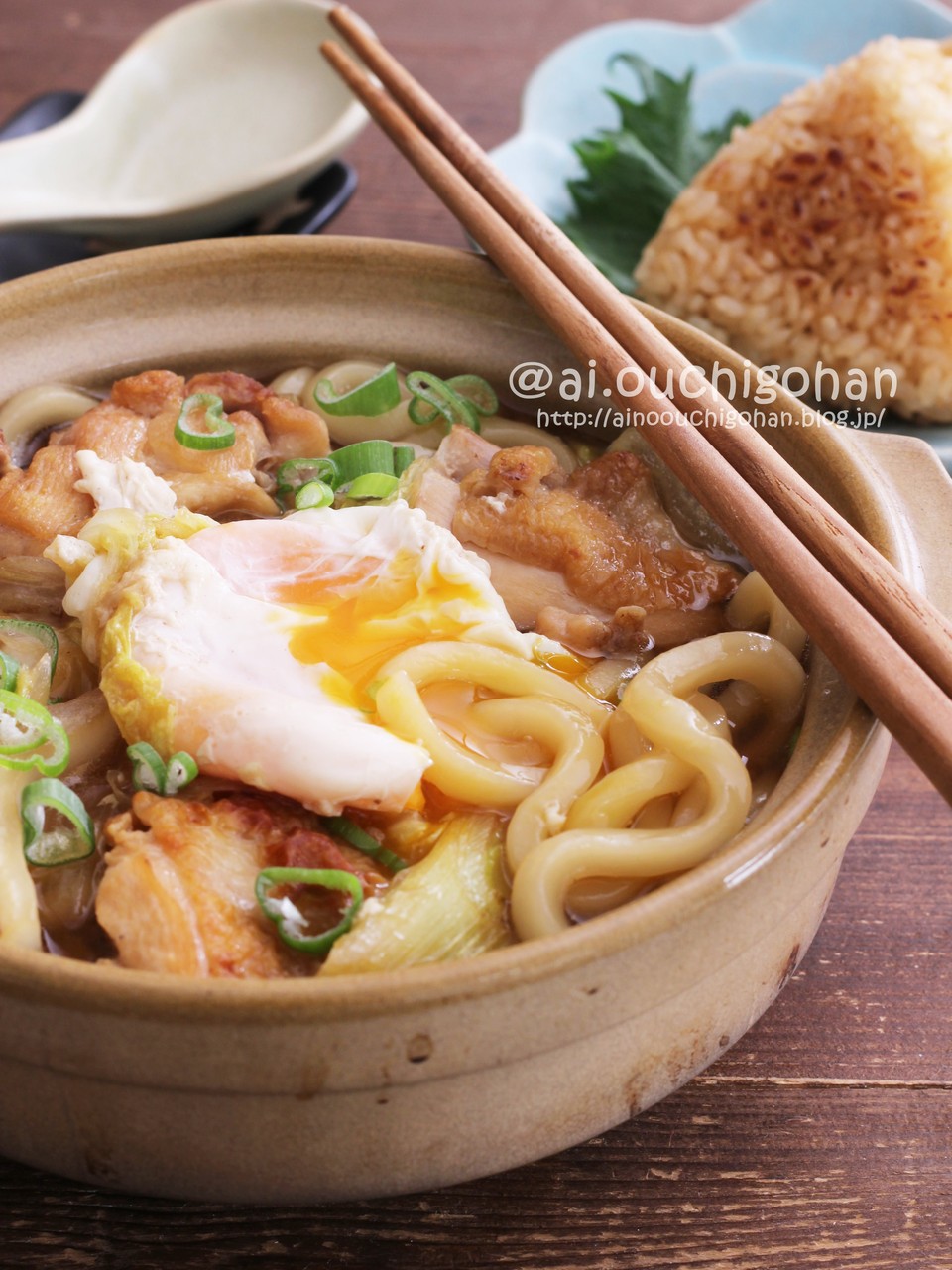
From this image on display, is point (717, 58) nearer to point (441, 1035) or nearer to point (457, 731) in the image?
point (457, 731)

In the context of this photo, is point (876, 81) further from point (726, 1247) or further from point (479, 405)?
point (726, 1247)

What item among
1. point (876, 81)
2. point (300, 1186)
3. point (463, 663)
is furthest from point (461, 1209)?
point (876, 81)

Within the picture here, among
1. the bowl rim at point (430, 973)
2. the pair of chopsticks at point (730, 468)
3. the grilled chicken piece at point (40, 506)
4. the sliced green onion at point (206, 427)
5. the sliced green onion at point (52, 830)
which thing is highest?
the pair of chopsticks at point (730, 468)

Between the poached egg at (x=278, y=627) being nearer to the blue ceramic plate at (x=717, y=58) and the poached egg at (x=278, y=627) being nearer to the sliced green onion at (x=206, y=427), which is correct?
the sliced green onion at (x=206, y=427)

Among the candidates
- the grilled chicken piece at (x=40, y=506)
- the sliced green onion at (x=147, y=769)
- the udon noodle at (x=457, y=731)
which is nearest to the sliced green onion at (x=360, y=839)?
the udon noodle at (x=457, y=731)

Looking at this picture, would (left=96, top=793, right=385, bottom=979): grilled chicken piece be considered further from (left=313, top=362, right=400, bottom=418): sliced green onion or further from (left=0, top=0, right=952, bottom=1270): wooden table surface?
(left=313, top=362, right=400, bottom=418): sliced green onion

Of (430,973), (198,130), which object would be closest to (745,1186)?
(430,973)
